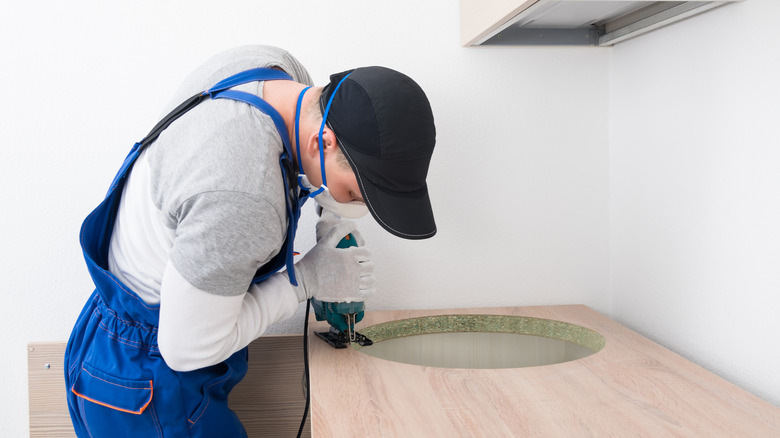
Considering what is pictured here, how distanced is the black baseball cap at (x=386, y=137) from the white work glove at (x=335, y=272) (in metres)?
0.26

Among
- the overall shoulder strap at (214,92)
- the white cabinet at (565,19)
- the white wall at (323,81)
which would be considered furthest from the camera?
the white wall at (323,81)

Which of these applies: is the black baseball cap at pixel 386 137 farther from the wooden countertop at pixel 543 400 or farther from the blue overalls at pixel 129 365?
the wooden countertop at pixel 543 400

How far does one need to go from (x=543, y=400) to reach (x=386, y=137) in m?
0.47

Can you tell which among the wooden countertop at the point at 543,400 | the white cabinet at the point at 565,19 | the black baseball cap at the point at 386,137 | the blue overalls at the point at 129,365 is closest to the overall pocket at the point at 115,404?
the blue overalls at the point at 129,365

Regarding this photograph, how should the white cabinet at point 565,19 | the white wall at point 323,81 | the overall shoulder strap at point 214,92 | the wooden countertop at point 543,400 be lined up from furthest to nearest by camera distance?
the white wall at point 323,81 → the white cabinet at point 565,19 → the overall shoulder strap at point 214,92 → the wooden countertop at point 543,400

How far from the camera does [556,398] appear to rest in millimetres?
933

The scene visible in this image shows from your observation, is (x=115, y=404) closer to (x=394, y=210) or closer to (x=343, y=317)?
(x=343, y=317)

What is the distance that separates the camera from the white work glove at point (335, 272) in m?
1.16

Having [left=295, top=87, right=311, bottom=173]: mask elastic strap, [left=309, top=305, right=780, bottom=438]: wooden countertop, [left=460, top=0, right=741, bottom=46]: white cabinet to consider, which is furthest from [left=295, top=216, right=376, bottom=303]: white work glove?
[left=460, top=0, right=741, bottom=46]: white cabinet

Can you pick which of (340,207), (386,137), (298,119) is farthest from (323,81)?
(386,137)

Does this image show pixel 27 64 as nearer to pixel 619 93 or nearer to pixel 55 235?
pixel 55 235

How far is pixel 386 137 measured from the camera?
0.88 meters

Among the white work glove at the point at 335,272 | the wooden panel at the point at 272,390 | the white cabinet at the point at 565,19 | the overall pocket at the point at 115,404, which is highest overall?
the white cabinet at the point at 565,19

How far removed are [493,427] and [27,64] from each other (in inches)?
50.7
